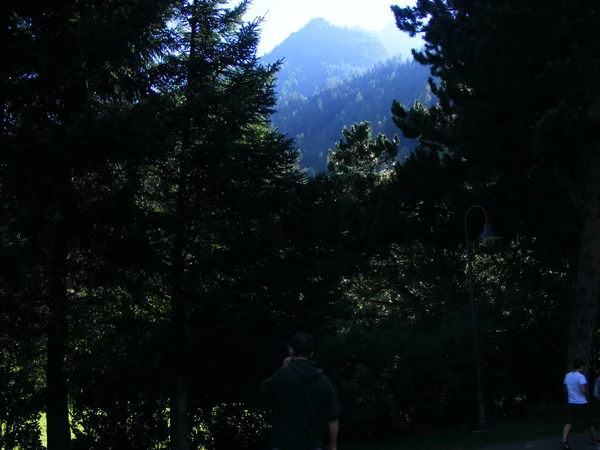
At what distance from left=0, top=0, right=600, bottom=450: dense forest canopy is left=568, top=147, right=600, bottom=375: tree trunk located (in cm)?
6

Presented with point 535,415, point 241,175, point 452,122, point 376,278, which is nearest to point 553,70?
point 452,122

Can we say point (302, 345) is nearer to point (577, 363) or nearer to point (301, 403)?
point (301, 403)

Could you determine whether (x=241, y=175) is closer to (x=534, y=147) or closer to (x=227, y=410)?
(x=227, y=410)

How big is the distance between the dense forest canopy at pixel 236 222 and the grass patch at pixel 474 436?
23.3 inches

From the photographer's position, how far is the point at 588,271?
1563 cm

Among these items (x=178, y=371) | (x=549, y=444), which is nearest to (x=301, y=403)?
(x=549, y=444)

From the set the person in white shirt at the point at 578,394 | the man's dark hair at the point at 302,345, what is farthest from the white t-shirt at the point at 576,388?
the man's dark hair at the point at 302,345

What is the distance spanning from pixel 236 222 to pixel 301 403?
40.2 feet

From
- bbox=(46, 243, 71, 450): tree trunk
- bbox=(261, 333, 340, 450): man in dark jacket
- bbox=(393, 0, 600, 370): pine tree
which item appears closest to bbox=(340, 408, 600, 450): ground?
bbox=(393, 0, 600, 370): pine tree

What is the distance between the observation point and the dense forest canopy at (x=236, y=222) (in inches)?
518

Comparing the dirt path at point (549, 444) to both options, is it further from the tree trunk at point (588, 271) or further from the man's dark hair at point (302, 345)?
the man's dark hair at point (302, 345)

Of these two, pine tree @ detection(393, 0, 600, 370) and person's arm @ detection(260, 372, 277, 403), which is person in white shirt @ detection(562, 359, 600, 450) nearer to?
pine tree @ detection(393, 0, 600, 370)

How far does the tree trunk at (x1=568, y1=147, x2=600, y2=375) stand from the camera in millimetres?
15570

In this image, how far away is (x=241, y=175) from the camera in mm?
16422
